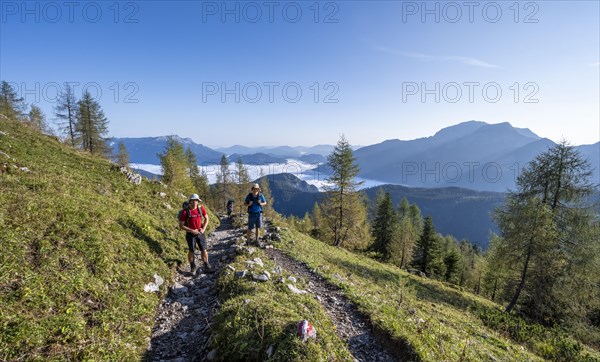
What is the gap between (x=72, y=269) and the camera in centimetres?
653

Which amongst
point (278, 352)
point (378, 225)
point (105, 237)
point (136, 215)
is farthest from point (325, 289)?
point (378, 225)

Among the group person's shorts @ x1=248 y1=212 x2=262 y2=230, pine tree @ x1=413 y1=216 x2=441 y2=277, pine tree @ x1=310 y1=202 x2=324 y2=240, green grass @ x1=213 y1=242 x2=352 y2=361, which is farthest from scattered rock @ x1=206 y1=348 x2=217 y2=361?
pine tree @ x1=413 y1=216 x2=441 y2=277

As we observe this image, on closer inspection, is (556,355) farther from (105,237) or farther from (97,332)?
(105,237)

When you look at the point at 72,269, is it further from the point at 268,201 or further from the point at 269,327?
the point at 268,201

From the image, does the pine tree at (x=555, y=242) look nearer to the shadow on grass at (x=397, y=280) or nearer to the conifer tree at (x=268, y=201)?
the shadow on grass at (x=397, y=280)

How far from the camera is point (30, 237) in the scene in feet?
22.5

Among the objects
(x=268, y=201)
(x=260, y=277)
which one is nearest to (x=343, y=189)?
(x=268, y=201)

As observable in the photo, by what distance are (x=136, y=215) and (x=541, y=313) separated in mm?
26442

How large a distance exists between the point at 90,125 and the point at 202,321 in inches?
1957

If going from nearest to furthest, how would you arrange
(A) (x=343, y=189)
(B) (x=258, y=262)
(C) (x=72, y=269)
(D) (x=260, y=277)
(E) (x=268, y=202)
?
(C) (x=72, y=269)
(D) (x=260, y=277)
(B) (x=258, y=262)
(A) (x=343, y=189)
(E) (x=268, y=202)

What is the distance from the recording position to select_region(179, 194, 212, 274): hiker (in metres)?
10.1

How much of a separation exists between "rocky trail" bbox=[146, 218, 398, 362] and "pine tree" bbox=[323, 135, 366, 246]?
798 inches

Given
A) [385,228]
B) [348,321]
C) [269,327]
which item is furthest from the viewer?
[385,228]

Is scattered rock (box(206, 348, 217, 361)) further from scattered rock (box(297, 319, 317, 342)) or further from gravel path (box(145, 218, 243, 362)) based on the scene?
scattered rock (box(297, 319, 317, 342))
